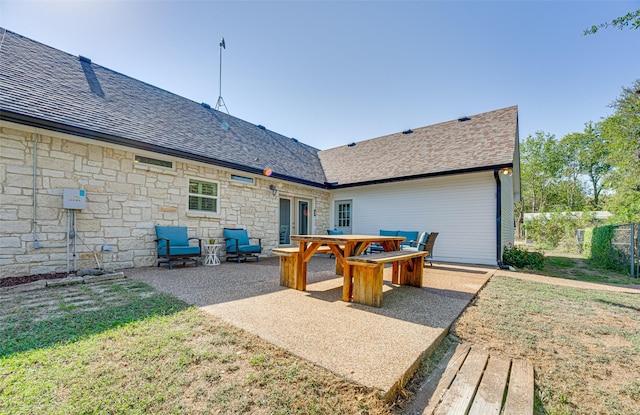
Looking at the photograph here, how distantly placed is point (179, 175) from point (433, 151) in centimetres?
851

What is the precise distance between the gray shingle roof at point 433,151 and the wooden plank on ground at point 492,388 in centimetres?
663

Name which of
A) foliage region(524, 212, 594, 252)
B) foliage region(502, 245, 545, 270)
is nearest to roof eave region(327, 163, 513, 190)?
foliage region(502, 245, 545, 270)

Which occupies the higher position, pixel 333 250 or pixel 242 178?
pixel 242 178

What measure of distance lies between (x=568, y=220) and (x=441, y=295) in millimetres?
15939

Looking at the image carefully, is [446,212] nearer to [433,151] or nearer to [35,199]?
[433,151]

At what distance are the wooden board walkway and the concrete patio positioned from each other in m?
0.24

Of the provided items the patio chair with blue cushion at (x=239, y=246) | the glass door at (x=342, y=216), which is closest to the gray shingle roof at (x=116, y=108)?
the glass door at (x=342, y=216)

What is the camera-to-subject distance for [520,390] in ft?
5.97

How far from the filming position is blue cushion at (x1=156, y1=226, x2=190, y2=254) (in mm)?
6281

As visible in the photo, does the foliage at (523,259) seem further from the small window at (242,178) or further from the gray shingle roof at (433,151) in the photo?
the small window at (242,178)

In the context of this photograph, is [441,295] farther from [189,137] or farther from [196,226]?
[189,137]

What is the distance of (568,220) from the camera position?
14.7 m


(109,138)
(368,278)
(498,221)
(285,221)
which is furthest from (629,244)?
(109,138)

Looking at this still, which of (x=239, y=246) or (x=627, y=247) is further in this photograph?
(x=239, y=246)
